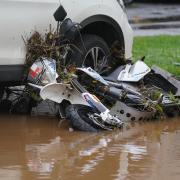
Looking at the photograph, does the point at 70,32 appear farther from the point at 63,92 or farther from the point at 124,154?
the point at 124,154

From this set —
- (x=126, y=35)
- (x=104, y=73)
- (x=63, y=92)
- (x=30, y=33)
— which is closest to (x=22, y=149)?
(x=63, y=92)

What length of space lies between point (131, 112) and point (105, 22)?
1.44 metres

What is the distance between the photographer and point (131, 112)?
7598 millimetres

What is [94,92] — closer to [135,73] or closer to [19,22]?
[135,73]

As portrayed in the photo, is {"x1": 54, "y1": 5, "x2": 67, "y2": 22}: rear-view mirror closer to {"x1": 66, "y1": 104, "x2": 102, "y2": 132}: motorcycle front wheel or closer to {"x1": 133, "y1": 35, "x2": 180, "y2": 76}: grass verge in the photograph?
{"x1": 66, "y1": 104, "x2": 102, "y2": 132}: motorcycle front wheel

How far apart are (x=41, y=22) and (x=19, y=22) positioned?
0.34 m

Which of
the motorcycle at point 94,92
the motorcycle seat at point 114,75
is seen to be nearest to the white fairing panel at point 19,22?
the motorcycle at point 94,92

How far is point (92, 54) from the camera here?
8.37m

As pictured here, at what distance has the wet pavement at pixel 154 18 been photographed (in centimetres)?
1920

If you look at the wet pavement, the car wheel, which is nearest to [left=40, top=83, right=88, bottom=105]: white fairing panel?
the car wheel

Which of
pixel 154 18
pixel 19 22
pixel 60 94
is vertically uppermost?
pixel 154 18

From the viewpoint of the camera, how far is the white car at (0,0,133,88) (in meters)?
7.34

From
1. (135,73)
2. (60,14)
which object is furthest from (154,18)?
(60,14)

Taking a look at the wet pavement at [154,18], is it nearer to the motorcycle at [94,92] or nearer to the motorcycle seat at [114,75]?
the motorcycle seat at [114,75]
